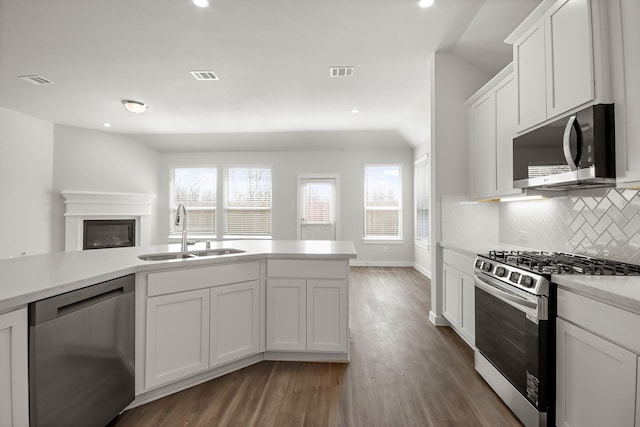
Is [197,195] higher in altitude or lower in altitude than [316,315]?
higher

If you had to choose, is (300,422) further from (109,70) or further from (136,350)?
(109,70)

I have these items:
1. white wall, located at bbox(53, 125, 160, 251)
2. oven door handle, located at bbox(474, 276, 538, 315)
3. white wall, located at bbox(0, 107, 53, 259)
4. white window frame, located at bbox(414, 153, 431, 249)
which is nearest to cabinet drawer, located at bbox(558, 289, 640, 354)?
oven door handle, located at bbox(474, 276, 538, 315)

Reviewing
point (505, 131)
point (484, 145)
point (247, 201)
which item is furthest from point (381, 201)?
point (505, 131)

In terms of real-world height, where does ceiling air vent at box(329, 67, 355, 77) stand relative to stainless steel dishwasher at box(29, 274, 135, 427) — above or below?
above

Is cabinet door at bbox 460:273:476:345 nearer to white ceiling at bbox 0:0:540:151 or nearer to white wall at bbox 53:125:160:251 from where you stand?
white ceiling at bbox 0:0:540:151

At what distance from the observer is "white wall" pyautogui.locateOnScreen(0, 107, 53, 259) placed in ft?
16.6

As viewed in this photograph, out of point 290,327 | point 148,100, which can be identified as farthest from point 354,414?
point 148,100

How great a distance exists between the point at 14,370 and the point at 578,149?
111 inches

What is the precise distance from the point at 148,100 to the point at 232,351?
4328 mm

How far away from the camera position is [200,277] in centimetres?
212

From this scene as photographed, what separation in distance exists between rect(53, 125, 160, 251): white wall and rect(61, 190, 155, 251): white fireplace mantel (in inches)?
7.0

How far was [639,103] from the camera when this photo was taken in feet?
4.73

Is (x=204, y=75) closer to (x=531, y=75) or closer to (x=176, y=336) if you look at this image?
(x=176, y=336)

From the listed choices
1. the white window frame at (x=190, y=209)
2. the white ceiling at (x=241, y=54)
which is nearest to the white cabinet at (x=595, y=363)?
the white ceiling at (x=241, y=54)
